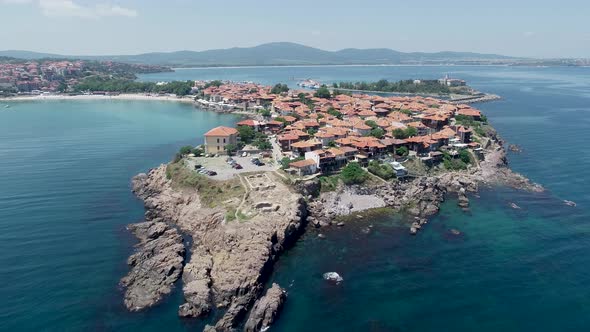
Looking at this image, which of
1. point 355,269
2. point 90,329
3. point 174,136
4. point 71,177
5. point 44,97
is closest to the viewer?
point 90,329

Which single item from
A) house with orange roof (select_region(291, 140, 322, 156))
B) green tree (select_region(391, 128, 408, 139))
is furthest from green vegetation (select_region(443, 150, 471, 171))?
house with orange roof (select_region(291, 140, 322, 156))

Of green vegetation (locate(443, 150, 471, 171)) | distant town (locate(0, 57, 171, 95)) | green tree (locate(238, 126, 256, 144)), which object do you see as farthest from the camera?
distant town (locate(0, 57, 171, 95))

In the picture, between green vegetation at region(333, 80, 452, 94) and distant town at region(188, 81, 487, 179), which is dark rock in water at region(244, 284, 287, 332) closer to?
distant town at region(188, 81, 487, 179)

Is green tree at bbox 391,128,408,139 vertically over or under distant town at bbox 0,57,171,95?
under

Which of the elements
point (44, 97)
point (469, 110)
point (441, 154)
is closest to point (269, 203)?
point (441, 154)

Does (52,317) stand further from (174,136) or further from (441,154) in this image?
(174,136)

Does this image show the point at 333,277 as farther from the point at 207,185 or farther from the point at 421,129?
the point at 421,129

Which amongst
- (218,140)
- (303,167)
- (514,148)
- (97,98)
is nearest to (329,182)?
(303,167)
